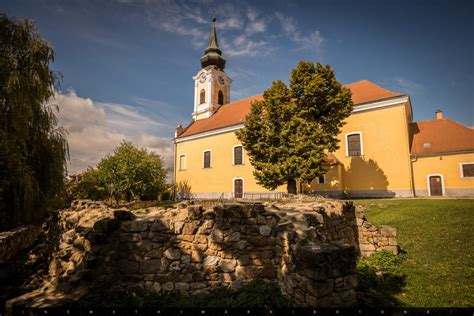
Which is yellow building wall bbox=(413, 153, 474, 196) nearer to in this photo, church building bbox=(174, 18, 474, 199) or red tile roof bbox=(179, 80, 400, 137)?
church building bbox=(174, 18, 474, 199)

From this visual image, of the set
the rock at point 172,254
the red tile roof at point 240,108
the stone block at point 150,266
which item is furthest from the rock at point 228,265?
the red tile roof at point 240,108

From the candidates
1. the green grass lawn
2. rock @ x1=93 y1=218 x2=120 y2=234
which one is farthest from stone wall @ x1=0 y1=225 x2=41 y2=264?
the green grass lawn

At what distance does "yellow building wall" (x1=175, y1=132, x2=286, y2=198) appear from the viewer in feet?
90.6

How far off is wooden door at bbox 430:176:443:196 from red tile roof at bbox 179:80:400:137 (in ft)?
23.8

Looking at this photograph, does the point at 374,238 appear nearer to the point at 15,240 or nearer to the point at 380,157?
Result: the point at 15,240

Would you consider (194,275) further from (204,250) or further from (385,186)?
(385,186)

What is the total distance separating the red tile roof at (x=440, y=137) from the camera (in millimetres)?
19094

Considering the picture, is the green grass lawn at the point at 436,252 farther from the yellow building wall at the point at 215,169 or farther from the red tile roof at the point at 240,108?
the yellow building wall at the point at 215,169

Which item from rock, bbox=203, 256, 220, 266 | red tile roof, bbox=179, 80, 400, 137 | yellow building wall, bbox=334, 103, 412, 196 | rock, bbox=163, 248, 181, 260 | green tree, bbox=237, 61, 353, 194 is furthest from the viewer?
red tile roof, bbox=179, 80, 400, 137

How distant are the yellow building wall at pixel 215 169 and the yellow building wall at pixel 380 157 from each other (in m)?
8.99

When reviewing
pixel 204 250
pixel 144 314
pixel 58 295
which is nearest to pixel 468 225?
pixel 204 250

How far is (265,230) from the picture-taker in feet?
16.2

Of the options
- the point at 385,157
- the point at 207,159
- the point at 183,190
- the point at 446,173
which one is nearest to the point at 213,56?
the point at 207,159

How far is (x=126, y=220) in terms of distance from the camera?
213 inches
